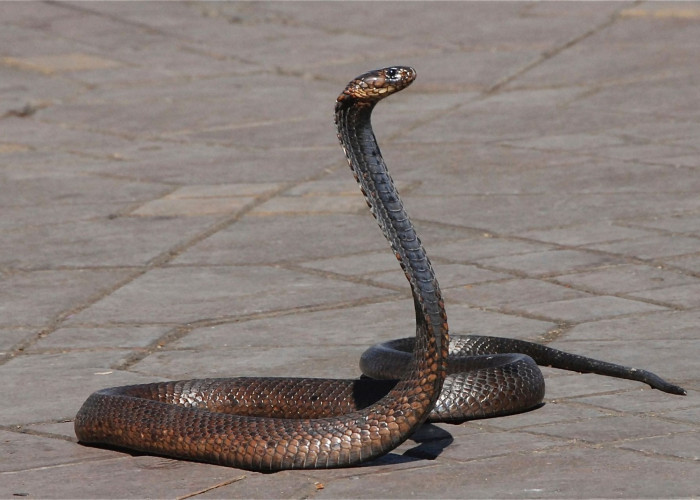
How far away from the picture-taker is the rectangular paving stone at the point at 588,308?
555cm

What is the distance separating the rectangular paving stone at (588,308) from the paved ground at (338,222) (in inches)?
0.6

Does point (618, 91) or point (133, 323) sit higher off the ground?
point (618, 91)

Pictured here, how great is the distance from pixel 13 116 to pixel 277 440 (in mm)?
7792

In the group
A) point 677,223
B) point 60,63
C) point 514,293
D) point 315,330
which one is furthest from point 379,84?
point 60,63

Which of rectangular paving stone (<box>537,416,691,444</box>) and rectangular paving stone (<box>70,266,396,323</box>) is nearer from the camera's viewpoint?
rectangular paving stone (<box>537,416,691,444</box>)

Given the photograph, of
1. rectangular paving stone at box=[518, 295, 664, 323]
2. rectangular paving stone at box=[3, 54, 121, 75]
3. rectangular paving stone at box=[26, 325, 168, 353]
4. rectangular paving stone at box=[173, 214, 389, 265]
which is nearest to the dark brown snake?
rectangular paving stone at box=[518, 295, 664, 323]

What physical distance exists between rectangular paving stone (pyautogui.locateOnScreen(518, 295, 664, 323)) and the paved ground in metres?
0.02

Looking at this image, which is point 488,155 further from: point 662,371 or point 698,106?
point 662,371

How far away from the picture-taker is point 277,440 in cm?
375

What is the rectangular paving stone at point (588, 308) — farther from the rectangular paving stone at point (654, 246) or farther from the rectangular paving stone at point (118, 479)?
the rectangular paving stone at point (118, 479)

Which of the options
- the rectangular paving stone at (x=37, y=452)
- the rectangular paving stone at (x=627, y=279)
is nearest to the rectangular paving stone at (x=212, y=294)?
the rectangular paving stone at (x=627, y=279)

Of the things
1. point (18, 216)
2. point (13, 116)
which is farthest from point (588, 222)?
point (13, 116)

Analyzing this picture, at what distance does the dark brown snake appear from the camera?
11.8ft

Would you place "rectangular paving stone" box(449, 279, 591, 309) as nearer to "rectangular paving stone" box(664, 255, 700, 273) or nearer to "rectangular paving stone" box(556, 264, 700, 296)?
"rectangular paving stone" box(556, 264, 700, 296)
